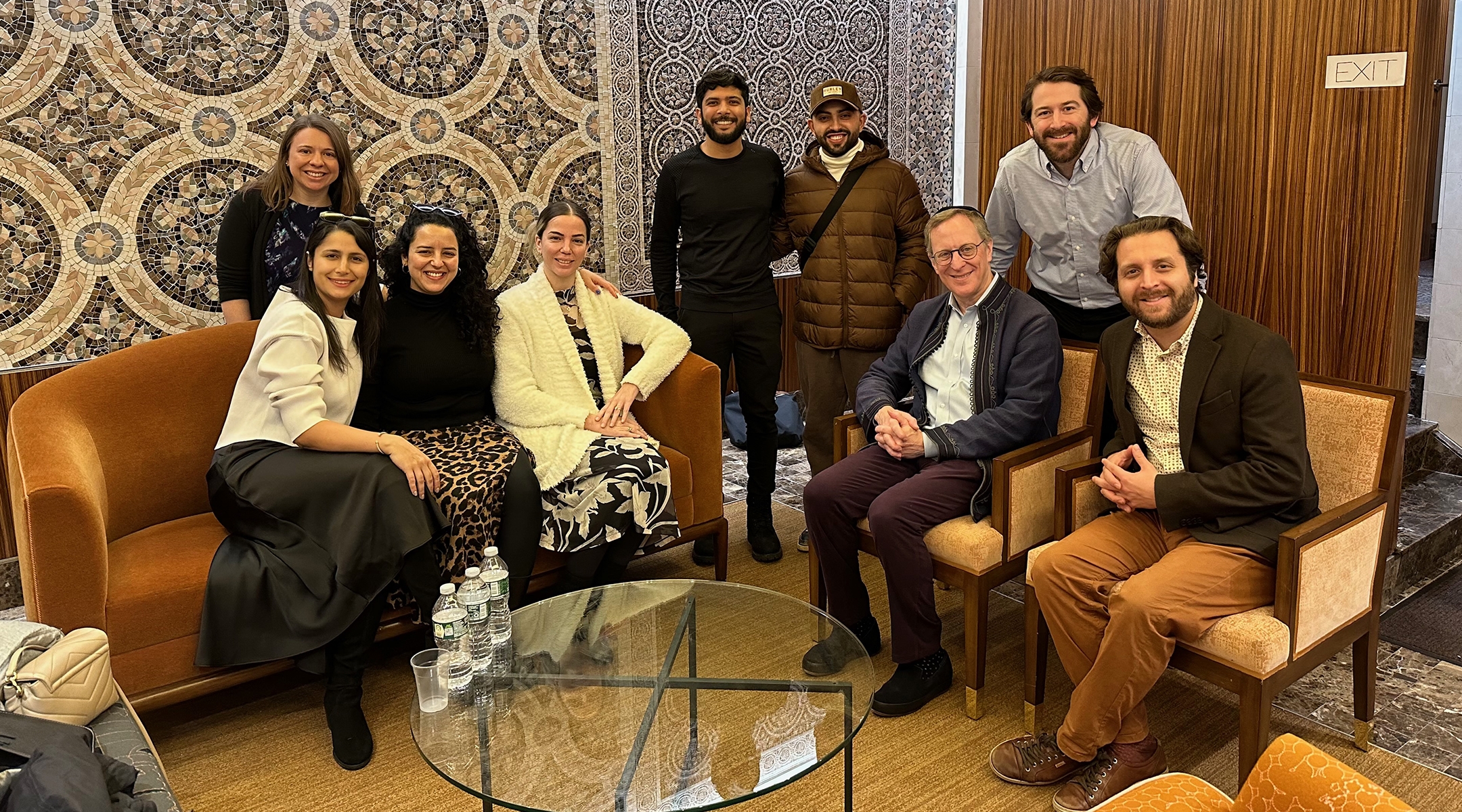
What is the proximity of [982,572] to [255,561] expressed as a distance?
182 centimetres

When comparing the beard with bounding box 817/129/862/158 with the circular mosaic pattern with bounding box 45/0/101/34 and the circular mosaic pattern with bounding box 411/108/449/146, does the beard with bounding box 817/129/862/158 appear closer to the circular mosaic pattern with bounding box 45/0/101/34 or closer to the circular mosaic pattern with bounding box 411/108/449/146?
the circular mosaic pattern with bounding box 411/108/449/146

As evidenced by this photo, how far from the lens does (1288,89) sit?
3.42 m

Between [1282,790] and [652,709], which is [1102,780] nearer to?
[1282,790]

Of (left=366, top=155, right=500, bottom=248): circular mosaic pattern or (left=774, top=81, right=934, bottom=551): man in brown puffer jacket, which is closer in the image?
(left=774, top=81, right=934, bottom=551): man in brown puffer jacket

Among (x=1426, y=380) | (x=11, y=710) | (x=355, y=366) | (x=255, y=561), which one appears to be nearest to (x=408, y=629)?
(x=255, y=561)

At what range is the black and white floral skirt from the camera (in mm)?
3195

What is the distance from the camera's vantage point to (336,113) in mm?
4008

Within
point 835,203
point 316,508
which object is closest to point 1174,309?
point 835,203

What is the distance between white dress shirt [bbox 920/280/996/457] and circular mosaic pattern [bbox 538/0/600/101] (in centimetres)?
215

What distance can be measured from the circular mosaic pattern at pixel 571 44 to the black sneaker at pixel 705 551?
6.41 feet

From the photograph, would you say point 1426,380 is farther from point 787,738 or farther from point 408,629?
point 408,629

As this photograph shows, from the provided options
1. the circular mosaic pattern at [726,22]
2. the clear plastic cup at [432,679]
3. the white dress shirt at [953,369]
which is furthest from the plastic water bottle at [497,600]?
the circular mosaic pattern at [726,22]

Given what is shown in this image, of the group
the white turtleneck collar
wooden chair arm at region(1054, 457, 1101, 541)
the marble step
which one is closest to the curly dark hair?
the white turtleneck collar

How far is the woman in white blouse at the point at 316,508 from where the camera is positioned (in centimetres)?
276
